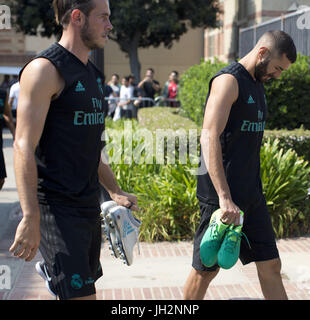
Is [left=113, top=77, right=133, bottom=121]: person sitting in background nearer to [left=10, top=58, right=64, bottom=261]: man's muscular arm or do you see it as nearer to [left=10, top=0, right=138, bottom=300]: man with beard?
[left=10, top=0, right=138, bottom=300]: man with beard

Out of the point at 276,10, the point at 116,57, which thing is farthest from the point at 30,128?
the point at 116,57

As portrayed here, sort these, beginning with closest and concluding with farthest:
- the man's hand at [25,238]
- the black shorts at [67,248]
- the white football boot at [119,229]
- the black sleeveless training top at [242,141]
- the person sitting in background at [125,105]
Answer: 1. the man's hand at [25,238]
2. the black shorts at [67,248]
3. the white football boot at [119,229]
4. the black sleeveless training top at [242,141]
5. the person sitting in background at [125,105]

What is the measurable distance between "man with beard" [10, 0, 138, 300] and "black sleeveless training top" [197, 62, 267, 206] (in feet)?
3.11

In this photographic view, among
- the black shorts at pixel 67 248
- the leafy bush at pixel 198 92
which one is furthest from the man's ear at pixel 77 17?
the leafy bush at pixel 198 92

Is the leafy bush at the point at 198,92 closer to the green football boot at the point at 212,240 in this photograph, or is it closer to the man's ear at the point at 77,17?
the green football boot at the point at 212,240

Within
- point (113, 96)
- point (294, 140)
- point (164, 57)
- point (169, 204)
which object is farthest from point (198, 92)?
point (164, 57)

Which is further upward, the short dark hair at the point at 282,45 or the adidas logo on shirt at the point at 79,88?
the short dark hair at the point at 282,45

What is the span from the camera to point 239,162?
135 inches

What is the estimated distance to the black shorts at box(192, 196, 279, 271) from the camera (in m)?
3.51

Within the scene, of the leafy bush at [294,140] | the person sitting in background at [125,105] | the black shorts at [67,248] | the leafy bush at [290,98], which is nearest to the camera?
the black shorts at [67,248]

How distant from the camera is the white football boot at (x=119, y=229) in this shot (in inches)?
113

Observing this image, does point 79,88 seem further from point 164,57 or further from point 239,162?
point 164,57

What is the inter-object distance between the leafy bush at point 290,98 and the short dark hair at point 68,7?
19.6ft
